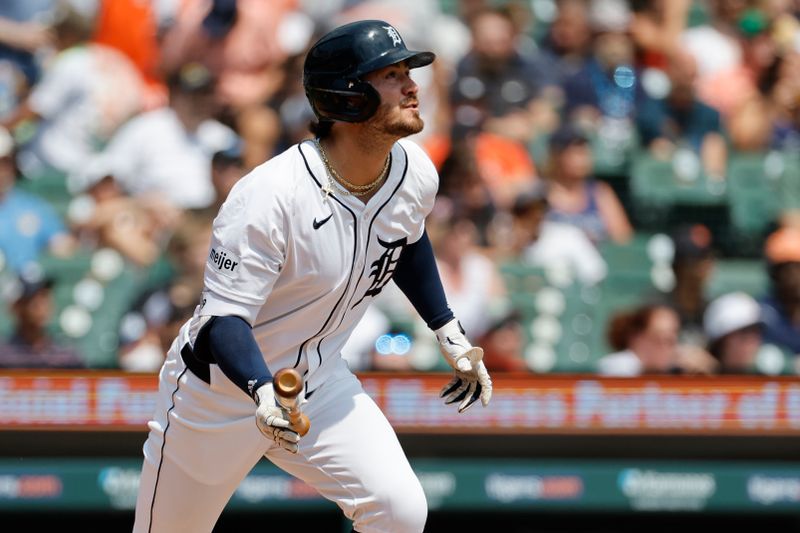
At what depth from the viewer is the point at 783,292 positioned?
636 centimetres

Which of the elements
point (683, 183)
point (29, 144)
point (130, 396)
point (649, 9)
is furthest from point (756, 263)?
point (29, 144)

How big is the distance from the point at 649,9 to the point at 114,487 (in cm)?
389

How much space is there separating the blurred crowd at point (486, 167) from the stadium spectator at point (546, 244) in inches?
0.4

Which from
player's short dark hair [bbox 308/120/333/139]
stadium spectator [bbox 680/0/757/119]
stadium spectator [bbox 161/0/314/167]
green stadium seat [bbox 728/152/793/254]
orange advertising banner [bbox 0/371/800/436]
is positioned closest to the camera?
player's short dark hair [bbox 308/120/333/139]

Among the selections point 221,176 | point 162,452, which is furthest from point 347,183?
point 221,176

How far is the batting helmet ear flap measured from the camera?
10.5ft

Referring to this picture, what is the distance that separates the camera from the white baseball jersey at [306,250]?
3107mm

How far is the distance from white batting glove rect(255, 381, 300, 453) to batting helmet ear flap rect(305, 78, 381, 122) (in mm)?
730

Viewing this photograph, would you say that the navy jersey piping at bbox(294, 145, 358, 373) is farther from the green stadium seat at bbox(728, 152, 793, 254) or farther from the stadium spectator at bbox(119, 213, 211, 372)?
the green stadium seat at bbox(728, 152, 793, 254)

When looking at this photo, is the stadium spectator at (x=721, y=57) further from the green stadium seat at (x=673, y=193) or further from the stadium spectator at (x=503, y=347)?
the stadium spectator at (x=503, y=347)

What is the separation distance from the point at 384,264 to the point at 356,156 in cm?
30

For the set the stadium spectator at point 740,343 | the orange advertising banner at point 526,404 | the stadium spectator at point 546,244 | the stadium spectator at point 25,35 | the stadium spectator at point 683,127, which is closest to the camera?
the orange advertising banner at point 526,404

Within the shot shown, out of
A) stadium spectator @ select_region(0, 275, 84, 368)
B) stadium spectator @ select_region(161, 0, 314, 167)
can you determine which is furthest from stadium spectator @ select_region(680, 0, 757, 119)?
stadium spectator @ select_region(0, 275, 84, 368)

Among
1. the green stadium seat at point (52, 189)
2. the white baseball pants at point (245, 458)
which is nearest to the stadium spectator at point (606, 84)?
the green stadium seat at point (52, 189)
